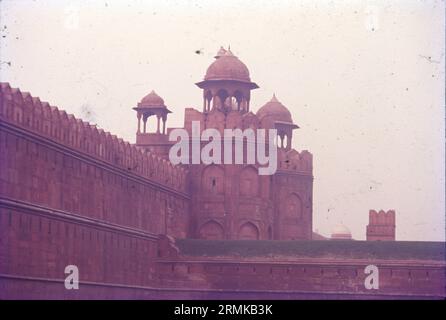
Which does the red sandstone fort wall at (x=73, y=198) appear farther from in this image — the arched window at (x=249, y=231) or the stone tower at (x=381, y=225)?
the stone tower at (x=381, y=225)

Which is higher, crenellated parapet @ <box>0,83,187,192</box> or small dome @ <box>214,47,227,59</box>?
small dome @ <box>214,47,227,59</box>

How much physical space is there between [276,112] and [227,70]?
7.12m

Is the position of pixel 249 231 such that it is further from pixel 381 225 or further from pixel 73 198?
pixel 73 198

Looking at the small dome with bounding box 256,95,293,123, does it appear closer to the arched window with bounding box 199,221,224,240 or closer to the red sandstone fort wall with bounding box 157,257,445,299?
the arched window with bounding box 199,221,224,240

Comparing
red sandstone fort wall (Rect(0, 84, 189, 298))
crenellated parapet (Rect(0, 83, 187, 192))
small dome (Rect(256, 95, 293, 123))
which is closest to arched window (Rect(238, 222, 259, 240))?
crenellated parapet (Rect(0, 83, 187, 192))

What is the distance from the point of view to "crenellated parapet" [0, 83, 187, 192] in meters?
27.7

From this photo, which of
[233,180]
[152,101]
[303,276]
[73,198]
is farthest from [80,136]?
[152,101]

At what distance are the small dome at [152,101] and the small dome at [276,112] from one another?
6572 millimetres

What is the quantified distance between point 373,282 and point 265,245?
13.0 feet

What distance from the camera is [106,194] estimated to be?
3494 centimetres

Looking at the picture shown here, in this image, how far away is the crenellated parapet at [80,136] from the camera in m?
27.7

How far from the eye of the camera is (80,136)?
32.8m
